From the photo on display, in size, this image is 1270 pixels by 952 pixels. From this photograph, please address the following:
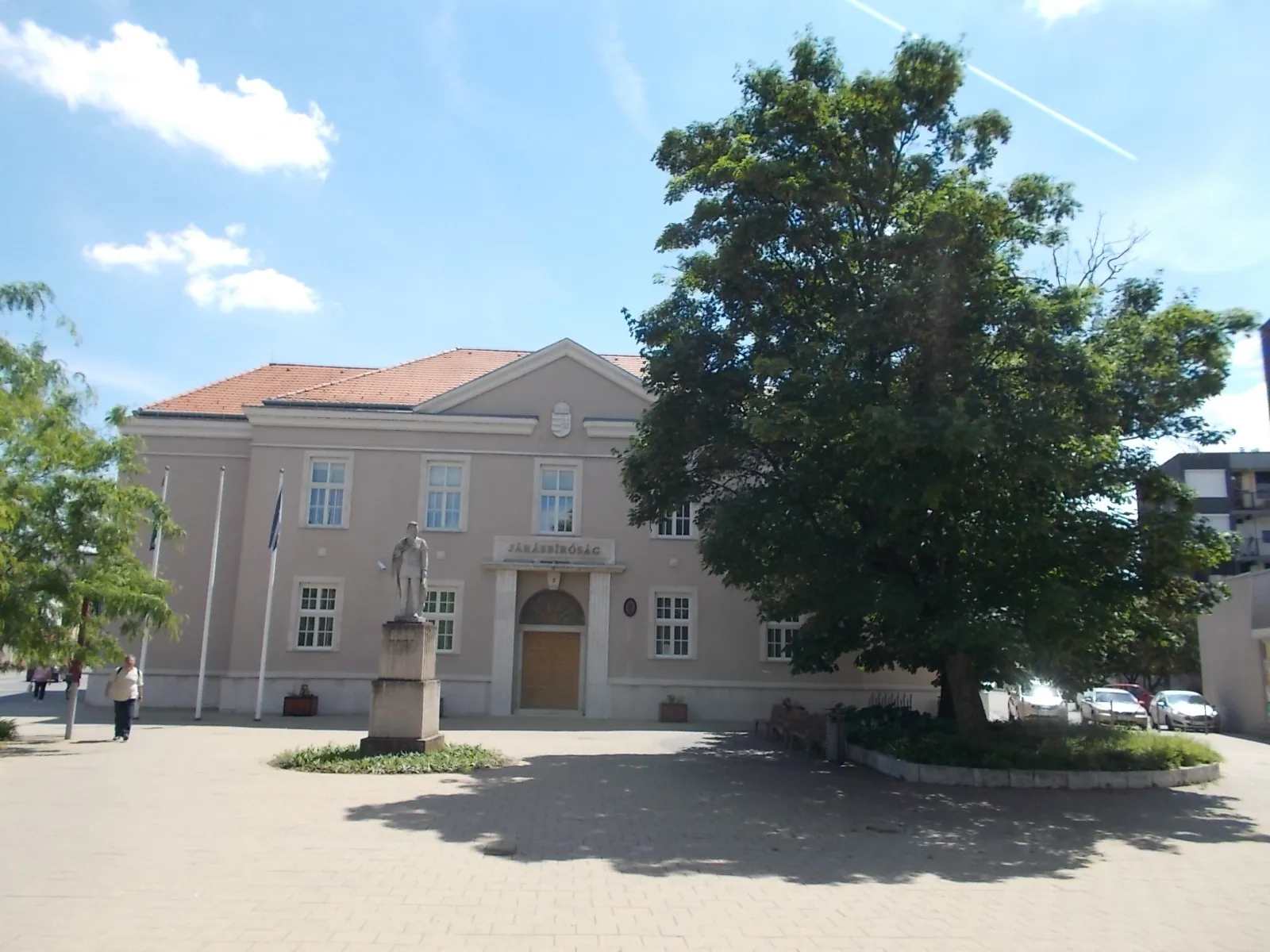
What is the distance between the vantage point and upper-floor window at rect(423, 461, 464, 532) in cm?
2753

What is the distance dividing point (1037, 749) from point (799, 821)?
18.3ft

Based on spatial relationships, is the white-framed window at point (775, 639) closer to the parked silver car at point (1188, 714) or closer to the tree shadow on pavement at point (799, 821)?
the tree shadow on pavement at point (799, 821)

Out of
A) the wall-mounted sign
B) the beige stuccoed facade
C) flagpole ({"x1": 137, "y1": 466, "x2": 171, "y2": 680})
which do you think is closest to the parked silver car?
the beige stuccoed facade

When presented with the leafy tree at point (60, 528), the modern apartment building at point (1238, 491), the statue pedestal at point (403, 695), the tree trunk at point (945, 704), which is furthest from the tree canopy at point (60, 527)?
the modern apartment building at point (1238, 491)

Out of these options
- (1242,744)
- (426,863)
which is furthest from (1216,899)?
(1242,744)

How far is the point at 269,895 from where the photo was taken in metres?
7.51

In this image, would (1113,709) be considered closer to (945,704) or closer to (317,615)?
(945,704)

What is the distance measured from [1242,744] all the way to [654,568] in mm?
15463

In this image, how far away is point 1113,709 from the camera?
105ft

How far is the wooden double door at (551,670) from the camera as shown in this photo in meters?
27.2

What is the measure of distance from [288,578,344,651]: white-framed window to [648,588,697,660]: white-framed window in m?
8.53

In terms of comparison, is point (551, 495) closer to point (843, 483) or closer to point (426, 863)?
→ point (843, 483)

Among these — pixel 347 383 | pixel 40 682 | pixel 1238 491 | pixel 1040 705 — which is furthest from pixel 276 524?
pixel 1238 491

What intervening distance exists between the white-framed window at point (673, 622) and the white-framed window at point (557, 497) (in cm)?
300
